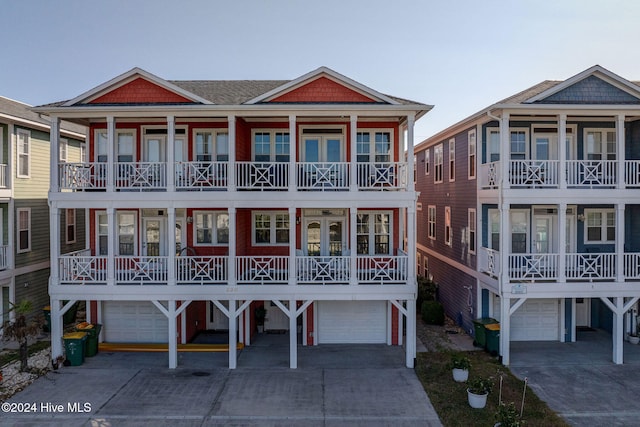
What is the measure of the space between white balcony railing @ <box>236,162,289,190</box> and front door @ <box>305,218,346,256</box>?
2113 millimetres

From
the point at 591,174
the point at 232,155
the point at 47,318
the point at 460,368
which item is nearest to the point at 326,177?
the point at 232,155

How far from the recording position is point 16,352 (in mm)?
15047

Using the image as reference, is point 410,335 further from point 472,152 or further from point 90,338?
point 90,338

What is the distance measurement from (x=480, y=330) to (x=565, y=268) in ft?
11.3

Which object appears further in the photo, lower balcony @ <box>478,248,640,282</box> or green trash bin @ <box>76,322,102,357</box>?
Result: green trash bin @ <box>76,322,102,357</box>

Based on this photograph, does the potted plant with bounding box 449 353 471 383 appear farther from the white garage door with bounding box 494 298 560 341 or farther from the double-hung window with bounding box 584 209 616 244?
the double-hung window with bounding box 584 209 616 244

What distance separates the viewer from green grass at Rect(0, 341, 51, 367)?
14.2 m

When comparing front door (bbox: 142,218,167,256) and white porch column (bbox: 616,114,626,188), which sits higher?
white porch column (bbox: 616,114,626,188)

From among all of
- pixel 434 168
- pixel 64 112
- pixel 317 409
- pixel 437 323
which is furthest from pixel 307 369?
pixel 434 168

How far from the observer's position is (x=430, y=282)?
21219 mm

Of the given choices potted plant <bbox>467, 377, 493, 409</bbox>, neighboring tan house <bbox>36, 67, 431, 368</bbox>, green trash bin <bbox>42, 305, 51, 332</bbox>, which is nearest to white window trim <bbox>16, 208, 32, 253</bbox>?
green trash bin <bbox>42, 305, 51, 332</bbox>

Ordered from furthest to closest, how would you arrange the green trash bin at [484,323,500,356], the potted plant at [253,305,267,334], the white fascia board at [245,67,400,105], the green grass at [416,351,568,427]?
the potted plant at [253,305,267,334], the green trash bin at [484,323,500,356], the white fascia board at [245,67,400,105], the green grass at [416,351,568,427]

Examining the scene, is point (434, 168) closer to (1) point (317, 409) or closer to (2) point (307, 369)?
(2) point (307, 369)

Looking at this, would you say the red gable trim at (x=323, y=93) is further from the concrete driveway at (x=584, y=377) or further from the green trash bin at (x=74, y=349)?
the green trash bin at (x=74, y=349)
